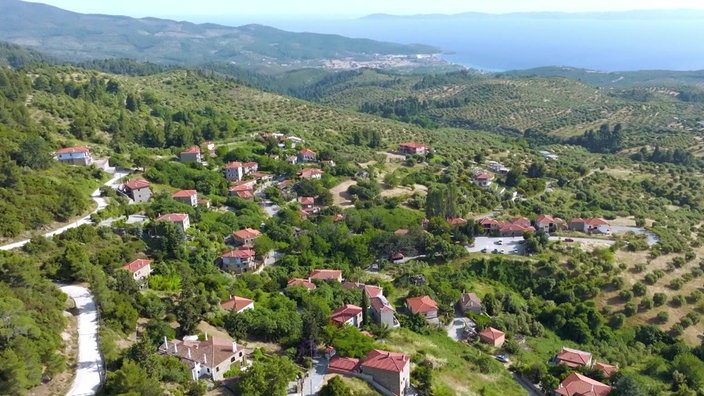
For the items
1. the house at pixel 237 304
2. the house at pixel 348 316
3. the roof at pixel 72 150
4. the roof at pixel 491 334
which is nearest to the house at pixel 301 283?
the house at pixel 348 316

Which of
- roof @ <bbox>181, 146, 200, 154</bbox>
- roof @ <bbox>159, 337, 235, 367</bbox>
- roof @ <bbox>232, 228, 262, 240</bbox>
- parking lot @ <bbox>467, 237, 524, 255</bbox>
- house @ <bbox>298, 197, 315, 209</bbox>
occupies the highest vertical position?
roof @ <bbox>181, 146, 200, 154</bbox>

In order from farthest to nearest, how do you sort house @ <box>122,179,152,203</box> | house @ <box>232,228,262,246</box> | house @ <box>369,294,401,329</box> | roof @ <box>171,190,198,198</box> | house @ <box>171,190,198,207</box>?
roof @ <box>171,190,198,198</box> → house @ <box>171,190,198,207</box> → house @ <box>122,179,152,203</box> → house @ <box>232,228,262,246</box> → house @ <box>369,294,401,329</box>

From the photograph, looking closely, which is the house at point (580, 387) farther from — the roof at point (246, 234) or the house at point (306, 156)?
the house at point (306, 156)

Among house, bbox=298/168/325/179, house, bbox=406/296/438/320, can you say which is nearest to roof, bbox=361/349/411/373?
house, bbox=406/296/438/320

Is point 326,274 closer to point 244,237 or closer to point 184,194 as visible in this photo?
point 244,237

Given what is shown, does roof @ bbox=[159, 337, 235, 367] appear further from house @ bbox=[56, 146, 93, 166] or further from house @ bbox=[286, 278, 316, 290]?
house @ bbox=[56, 146, 93, 166]

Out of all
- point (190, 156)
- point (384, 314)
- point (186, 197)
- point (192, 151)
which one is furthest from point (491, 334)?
point (192, 151)

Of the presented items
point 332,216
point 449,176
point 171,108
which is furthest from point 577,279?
point 171,108
